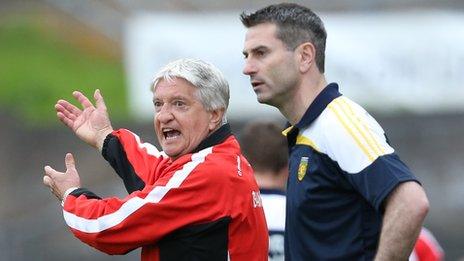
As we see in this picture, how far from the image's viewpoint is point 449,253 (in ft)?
41.5

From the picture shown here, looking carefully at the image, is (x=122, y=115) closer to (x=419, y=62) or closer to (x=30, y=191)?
(x=30, y=191)

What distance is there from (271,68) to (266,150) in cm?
144

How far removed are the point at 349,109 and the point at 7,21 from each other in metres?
12.1

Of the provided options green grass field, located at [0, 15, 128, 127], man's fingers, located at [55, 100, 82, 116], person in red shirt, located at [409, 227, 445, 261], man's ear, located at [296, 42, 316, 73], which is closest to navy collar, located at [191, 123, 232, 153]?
man's ear, located at [296, 42, 316, 73]

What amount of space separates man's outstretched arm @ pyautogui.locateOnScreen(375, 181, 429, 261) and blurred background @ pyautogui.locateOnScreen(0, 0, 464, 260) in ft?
32.3

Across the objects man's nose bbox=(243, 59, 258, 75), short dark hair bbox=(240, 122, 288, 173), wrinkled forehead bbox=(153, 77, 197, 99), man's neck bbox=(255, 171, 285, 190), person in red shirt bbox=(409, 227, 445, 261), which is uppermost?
man's nose bbox=(243, 59, 258, 75)

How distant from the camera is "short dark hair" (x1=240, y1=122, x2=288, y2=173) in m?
5.77

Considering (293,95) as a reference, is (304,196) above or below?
below

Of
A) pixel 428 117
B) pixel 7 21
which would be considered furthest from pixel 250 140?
pixel 7 21

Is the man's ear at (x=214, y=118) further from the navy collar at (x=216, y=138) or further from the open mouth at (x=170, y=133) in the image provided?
Answer: the open mouth at (x=170, y=133)

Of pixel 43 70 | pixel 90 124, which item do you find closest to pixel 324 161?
pixel 90 124

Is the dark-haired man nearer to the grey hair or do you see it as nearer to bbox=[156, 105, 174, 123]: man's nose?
the grey hair

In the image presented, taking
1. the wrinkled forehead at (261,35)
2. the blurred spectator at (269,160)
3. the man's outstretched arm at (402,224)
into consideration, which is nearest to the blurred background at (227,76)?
the blurred spectator at (269,160)

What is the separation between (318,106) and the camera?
14.1 ft
